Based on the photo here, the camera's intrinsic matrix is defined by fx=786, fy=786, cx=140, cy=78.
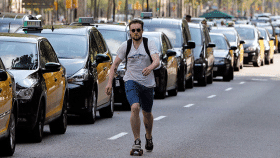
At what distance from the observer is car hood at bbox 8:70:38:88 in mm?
10047

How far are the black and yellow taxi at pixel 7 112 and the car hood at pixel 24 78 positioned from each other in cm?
80

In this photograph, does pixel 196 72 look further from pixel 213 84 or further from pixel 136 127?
pixel 136 127

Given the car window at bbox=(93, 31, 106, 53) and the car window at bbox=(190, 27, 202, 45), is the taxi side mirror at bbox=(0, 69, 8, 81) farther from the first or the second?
the car window at bbox=(190, 27, 202, 45)

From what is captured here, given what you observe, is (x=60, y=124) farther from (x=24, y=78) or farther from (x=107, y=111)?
(x=107, y=111)

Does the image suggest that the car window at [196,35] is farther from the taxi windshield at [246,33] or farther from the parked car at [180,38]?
the taxi windshield at [246,33]

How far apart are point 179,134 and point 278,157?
2588mm

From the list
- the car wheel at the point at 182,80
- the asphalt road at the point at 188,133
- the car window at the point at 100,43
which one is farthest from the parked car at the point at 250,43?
the car window at the point at 100,43

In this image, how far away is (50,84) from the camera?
1090 cm

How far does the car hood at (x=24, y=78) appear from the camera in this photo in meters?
10.0

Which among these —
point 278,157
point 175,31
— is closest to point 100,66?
point 278,157

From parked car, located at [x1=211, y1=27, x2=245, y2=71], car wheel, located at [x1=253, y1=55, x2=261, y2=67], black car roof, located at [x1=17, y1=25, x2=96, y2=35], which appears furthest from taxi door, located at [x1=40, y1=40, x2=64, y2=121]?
car wheel, located at [x1=253, y1=55, x2=261, y2=67]

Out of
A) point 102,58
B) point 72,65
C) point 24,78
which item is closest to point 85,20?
point 102,58

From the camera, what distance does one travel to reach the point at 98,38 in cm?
1473

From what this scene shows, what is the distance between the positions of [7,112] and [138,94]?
176cm
